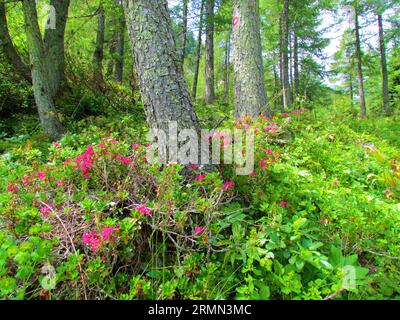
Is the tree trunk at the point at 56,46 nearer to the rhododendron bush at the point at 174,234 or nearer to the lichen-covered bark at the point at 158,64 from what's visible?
the rhododendron bush at the point at 174,234

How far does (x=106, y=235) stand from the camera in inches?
56.2

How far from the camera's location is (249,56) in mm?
4637

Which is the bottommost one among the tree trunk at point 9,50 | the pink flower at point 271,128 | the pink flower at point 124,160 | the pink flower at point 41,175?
the pink flower at point 41,175

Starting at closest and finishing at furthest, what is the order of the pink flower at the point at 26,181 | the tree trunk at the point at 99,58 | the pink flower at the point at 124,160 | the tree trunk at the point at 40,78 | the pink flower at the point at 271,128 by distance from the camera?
the pink flower at the point at 26,181
the pink flower at the point at 124,160
the pink flower at the point at 271,128
the tree trunk at the point at 40,78
the tree trunk at the point at 99,58

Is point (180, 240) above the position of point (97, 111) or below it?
below

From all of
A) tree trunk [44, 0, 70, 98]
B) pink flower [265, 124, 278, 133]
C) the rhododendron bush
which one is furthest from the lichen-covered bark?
tree trunk [44, 0, 70, 98]

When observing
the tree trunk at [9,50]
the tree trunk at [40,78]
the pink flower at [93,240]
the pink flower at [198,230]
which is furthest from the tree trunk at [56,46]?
the pink flower at [198,230]

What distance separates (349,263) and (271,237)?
0.48m

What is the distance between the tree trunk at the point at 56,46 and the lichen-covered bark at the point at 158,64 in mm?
4332

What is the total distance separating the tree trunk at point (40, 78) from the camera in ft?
14.0

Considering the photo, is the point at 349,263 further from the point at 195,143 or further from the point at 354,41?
the point at 354,41

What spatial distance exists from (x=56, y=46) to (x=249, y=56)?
4518 millimetres

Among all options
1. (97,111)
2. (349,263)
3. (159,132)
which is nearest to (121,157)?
(159,132)

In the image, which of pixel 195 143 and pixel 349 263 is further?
pixel 195 143
